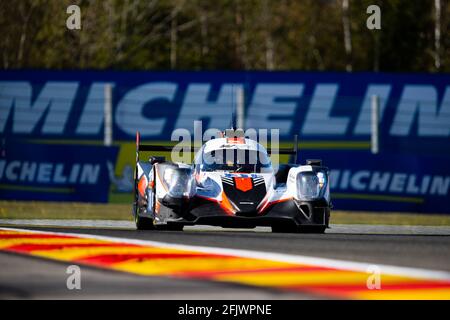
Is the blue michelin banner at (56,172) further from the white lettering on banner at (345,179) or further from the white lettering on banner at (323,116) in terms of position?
the white lettering on banner at (345,179)

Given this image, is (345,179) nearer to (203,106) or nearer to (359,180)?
(359,180)

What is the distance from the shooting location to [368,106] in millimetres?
19781

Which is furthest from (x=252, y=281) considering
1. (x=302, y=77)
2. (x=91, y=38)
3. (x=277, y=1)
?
(x=277, y=1)

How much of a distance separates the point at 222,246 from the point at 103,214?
22.6 ft

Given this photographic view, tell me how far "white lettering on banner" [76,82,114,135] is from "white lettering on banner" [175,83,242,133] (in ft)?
4.22

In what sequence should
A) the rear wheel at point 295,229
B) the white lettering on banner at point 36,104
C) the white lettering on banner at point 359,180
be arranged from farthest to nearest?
1. the white lettering on banner at point 36,104
2. the white lettering on banner at point 359,180
3. the rear wheel at point 295,229

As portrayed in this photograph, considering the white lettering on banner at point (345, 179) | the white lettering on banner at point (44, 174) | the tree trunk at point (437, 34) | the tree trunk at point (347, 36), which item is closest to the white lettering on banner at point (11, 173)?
the white lettering on banner at point (44, 174)

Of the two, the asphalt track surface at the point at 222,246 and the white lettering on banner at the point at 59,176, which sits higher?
the asphalt track surface at the point at 222,246

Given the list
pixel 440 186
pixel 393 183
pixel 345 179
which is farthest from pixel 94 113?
pixel 440 186

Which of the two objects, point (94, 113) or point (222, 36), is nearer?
point (94, 113)

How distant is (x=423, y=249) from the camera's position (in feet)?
34.9

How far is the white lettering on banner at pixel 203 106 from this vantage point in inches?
786

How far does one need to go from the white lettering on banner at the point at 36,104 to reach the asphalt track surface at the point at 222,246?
19.9 feet
